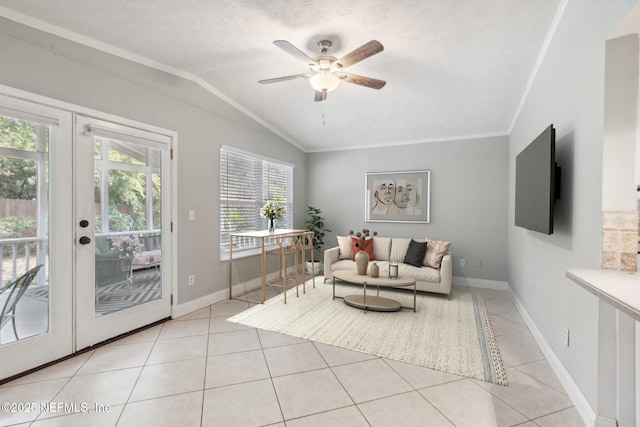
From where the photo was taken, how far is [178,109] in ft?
10.9

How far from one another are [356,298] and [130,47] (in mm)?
3586

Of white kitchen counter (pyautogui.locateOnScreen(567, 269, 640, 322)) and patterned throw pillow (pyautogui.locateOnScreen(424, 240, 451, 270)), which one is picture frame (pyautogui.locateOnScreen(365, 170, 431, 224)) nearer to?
patterned throw pillow (pyautogui.locateOnScreen(424, 240, 451, 270))

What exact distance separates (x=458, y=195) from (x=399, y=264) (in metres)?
1.55

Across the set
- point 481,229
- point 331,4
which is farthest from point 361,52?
point 481,229

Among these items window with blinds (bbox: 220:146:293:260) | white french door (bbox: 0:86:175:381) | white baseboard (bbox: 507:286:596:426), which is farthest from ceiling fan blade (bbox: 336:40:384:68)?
white baseboard (bbox: 507:286:596:426)

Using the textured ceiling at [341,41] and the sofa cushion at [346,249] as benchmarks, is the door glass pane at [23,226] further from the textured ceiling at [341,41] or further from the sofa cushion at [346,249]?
the sofa cushion at [346,249]

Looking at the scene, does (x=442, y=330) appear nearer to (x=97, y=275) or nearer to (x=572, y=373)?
(x=572, y=373)

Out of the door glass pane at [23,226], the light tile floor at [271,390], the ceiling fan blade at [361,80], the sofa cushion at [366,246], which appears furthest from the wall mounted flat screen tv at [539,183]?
the door glass pane at [23,226]

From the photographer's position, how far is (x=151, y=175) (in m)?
3.08

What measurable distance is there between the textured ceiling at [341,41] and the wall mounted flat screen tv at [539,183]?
3.00 feet

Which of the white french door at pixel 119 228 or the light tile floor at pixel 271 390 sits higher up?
the white french door at pixel 119 228

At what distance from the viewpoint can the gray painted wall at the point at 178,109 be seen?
2189 mm

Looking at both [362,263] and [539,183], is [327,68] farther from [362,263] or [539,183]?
[362,263]

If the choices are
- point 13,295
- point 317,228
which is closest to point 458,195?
point 317,228
